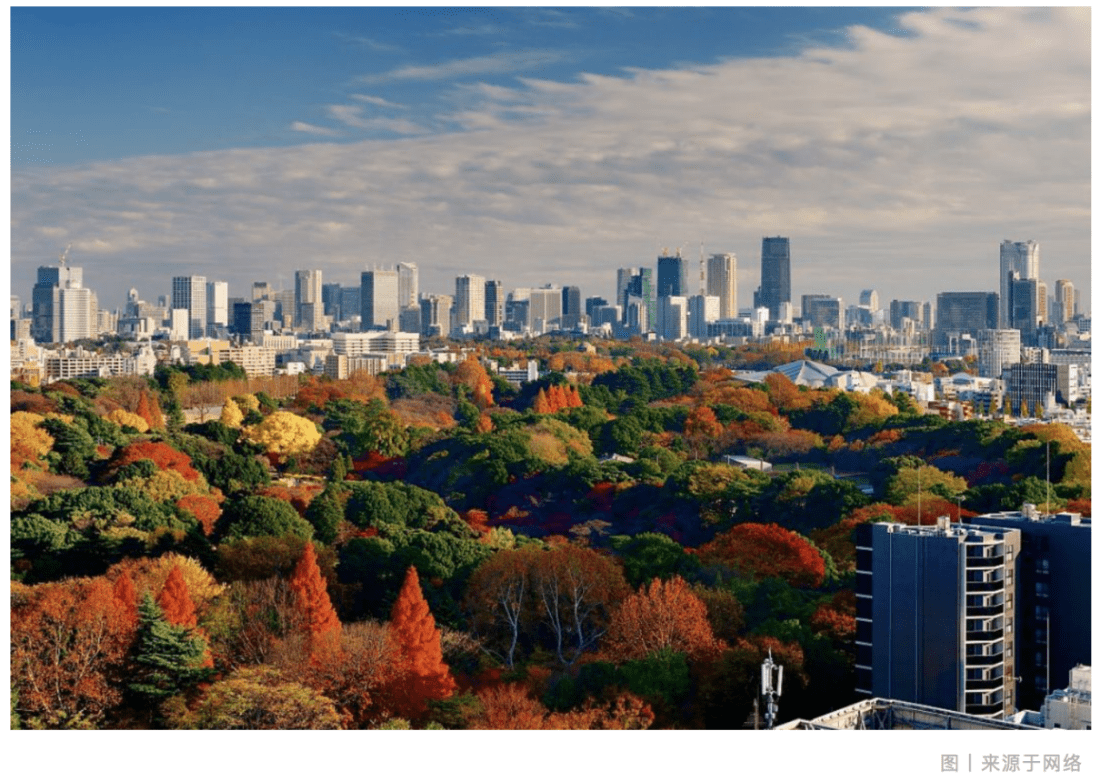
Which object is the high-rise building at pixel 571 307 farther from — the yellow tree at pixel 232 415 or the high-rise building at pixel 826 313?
the yellow tree at pixel 232 415

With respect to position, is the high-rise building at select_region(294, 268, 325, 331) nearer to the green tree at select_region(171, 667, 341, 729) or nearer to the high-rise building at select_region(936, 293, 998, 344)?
the high-rise building at select_region(936, 293, 998, 344)

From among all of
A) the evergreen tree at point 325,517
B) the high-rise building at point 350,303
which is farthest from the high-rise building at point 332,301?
the evergreen tree at point 325,517

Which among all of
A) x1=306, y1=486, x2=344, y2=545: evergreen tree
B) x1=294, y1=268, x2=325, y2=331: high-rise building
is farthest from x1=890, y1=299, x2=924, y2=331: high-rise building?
x1=306, y1=486, x2=344, y2=545: evergreen tree

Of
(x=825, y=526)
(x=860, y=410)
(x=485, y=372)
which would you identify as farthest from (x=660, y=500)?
(x=485, y=372)

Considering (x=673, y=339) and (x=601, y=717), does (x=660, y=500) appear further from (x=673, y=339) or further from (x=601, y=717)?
(x=673, y=339)

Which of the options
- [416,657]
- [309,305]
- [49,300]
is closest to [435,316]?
[309,305]

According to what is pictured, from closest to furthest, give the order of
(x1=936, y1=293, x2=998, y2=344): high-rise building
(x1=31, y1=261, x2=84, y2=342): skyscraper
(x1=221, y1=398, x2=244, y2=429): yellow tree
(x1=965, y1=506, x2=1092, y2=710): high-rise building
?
(x1=965, y1=506, x2=1092, y2=710): high-rise building < (x1=221, y1=398, x2=244, y2=429): yellow tree < (x1=31, y1=261, x2=84, y2=342): skyscraper < (x1=936, y1=293, x2=998, y2=344): high-rise building
